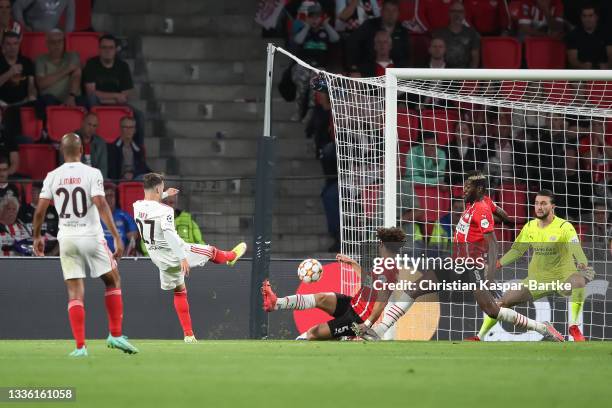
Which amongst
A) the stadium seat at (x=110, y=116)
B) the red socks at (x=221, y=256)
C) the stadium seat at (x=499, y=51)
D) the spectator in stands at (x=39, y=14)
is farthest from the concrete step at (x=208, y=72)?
the red socks at (x=221, y=256)

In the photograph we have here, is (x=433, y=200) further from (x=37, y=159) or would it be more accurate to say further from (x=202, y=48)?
(x=202, y=48)

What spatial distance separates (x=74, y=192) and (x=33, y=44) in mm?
10088

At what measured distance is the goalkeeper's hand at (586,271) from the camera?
1459 centimetres

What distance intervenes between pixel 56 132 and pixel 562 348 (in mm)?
9508

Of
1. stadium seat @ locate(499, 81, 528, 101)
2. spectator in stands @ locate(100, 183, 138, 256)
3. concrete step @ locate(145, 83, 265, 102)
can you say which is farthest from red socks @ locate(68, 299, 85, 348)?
concrete step @ locate(145, 83, 265, 102)

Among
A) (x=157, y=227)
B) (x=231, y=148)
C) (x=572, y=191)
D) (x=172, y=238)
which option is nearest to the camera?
(x=172, y=238)

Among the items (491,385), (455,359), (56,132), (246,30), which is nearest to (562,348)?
(455,359)

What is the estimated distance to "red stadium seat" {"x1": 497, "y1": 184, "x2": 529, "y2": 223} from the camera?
17.6m

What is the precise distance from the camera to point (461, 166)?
17.4m

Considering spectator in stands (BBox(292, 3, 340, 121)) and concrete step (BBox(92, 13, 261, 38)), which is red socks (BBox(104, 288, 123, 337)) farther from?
concrete step (BBox(92, 13, 261, 38))

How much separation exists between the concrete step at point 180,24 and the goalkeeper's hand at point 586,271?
29.4 ft

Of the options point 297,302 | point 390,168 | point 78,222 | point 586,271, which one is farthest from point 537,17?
point 78,222

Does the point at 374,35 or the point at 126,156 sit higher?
the point at 374,35

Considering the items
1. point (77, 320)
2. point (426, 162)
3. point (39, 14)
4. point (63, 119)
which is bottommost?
point (77, 320)
